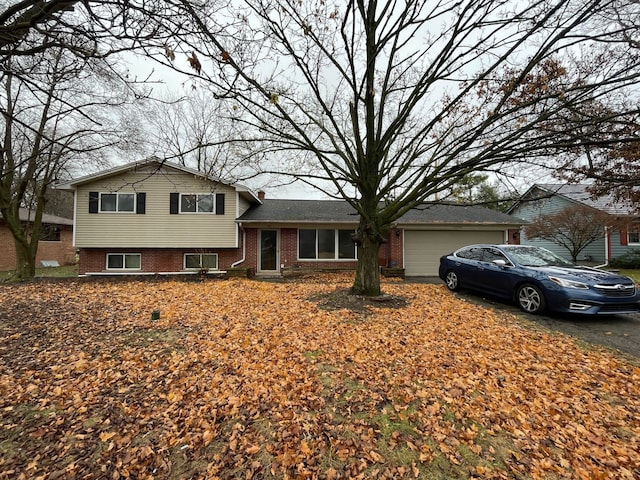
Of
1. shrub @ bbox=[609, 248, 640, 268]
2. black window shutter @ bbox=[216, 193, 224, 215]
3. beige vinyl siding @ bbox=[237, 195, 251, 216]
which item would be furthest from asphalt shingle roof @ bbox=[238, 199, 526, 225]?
shrub @ bbox=[609, 248, 640, 268]

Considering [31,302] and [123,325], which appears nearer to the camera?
[123,325]

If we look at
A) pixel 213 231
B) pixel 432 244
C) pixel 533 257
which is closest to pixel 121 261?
pixel 213 231

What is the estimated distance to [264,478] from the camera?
6.43 feet

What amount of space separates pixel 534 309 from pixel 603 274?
1.47 metres

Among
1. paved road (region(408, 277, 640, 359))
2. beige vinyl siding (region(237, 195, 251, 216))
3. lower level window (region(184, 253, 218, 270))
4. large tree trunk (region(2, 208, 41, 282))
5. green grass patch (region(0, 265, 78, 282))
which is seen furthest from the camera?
beige vinyl siding (region(237, 195, 251, 216))

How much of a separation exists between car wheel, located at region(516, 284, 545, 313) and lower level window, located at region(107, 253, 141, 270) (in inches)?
546

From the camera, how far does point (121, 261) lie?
12039mm

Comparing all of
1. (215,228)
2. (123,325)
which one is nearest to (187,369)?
(123,325)

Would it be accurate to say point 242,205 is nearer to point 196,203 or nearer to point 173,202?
point 196,203

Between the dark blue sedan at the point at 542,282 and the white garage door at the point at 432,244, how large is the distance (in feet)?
14.1

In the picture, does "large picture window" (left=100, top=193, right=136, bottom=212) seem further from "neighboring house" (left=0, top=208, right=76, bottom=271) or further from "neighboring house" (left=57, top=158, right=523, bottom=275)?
"neighboring house" (left=0, top=208, right=76, bottom=271)

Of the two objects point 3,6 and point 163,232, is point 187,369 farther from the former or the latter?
point 163,232

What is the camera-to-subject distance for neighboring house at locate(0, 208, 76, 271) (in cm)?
1698

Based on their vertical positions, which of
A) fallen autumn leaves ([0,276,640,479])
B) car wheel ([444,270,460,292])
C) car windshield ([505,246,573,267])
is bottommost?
fallen autumn leaves ([0,276,640,479])
